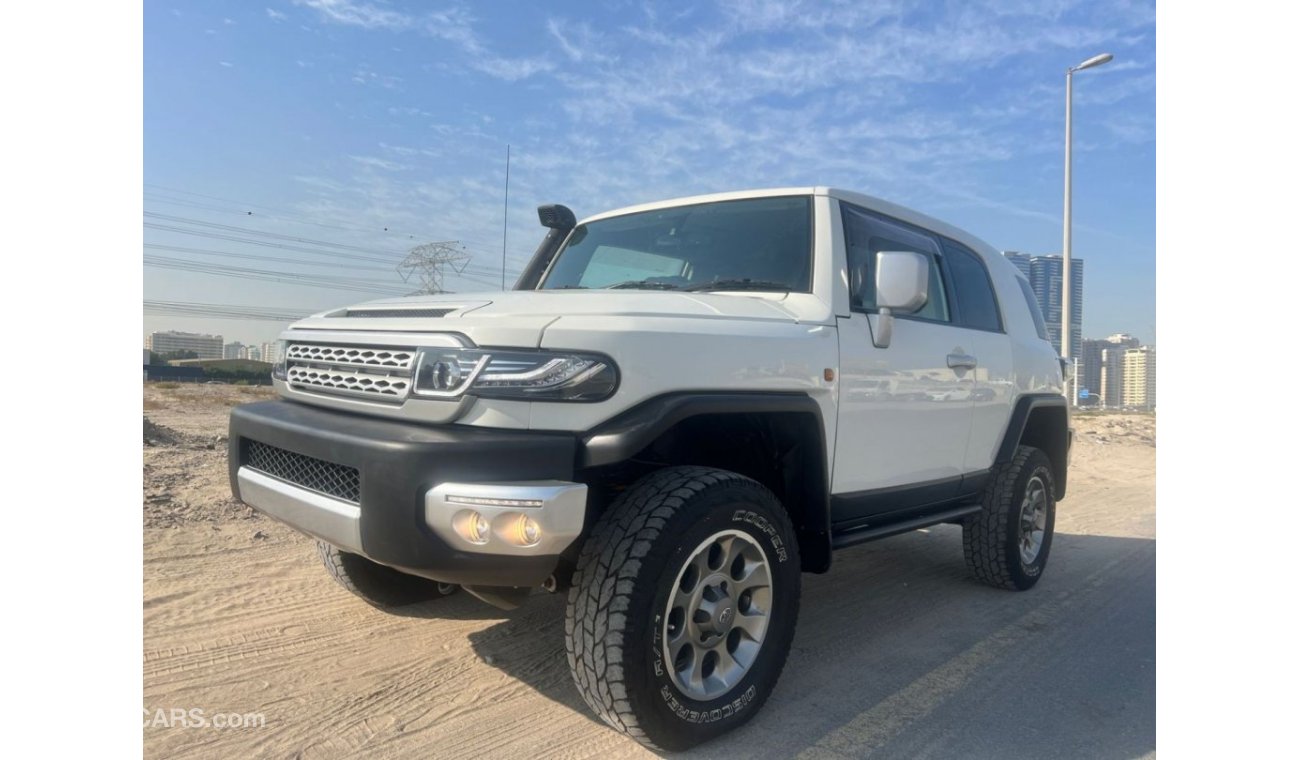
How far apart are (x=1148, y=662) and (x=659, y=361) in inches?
113

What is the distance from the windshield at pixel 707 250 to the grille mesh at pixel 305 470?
154 centimetres

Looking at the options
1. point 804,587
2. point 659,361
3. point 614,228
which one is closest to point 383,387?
point 659,361

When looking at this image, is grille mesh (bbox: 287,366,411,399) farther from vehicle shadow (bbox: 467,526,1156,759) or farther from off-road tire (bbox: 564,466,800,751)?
vehicle shadow (bbox: 467,526,1156,759)

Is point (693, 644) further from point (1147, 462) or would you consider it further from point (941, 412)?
point (1147, 462)

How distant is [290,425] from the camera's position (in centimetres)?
270

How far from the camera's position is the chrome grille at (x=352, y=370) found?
2.58 metres

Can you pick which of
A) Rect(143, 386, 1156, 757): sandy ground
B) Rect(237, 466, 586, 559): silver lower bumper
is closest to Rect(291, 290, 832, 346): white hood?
Rect(237, 466, 586, 559): silver lower bumper

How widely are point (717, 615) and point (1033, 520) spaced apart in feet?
10.4

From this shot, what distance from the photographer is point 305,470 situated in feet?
8.91

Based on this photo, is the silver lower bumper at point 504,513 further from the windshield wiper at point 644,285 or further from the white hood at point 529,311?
the windshield wiper at point 644,285

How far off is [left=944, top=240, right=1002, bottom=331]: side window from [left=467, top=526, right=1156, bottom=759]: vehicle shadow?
162cm

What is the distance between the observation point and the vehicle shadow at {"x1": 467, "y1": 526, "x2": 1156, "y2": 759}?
2791 millimetres

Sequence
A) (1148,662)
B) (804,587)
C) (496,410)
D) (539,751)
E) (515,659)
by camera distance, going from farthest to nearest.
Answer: (804,587) → (1148,662) → (515,659) → (539,751) → (496,410)

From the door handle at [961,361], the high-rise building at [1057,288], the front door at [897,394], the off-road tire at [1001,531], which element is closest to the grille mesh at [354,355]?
the front door at [897,394]
